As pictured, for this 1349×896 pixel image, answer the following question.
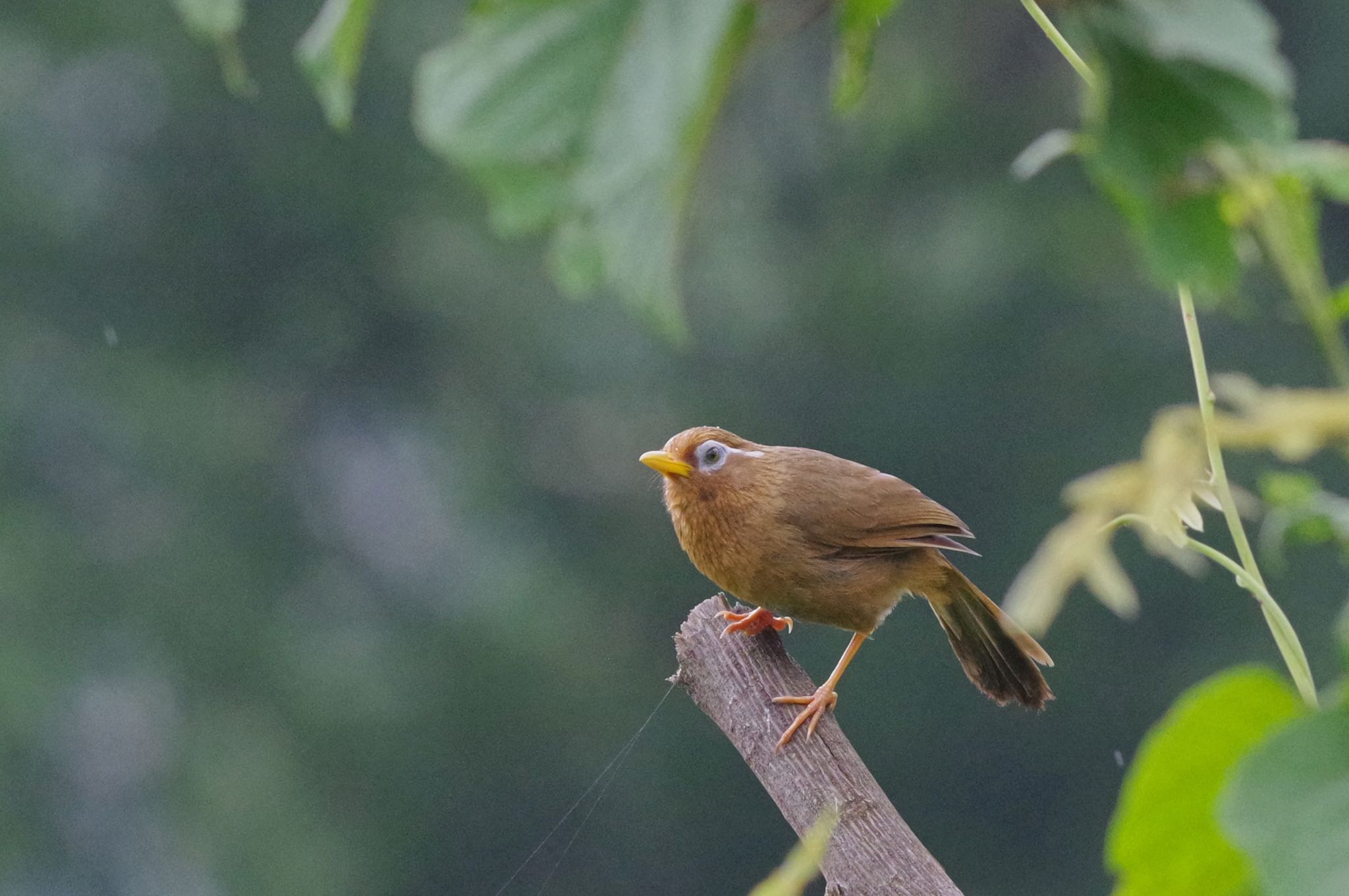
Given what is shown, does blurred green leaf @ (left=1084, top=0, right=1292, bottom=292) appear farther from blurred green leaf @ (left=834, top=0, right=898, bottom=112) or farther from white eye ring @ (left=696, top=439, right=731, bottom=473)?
white eye ring @ (left=696, top=439, right=731, bottom=473)

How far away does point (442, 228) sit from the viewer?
16453mm

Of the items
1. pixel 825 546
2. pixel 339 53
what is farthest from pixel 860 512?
pixel 339 53

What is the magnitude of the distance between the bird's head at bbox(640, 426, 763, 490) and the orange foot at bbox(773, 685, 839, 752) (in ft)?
2.44

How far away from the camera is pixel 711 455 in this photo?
3.76 meters

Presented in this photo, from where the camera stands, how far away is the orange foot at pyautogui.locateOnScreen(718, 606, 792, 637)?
3402 mm

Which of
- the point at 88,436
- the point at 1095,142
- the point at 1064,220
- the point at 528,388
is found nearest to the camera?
the point at 1095,142

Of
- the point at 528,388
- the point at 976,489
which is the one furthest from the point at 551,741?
the point at 976,489

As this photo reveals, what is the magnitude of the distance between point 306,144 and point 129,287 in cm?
242

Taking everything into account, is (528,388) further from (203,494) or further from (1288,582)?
(1288,582)

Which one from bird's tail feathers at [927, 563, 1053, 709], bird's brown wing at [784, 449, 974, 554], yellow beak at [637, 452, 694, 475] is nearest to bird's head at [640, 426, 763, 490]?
yellow beak at [637, 452, 694, 475]

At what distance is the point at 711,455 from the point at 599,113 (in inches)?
121

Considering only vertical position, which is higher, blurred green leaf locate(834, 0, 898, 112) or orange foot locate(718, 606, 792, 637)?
orange foot locate(718, 606, 792, 637)

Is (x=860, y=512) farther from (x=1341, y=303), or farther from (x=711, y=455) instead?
(x=1341, y=303)

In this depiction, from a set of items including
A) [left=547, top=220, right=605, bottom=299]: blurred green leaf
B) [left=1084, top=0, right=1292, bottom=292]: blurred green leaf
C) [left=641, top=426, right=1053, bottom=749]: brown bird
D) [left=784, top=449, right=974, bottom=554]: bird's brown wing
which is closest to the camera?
[left=1084, top=0, right=1292, bottom=292]: blurred green leaf
